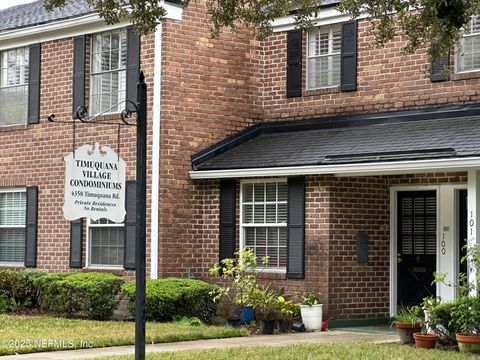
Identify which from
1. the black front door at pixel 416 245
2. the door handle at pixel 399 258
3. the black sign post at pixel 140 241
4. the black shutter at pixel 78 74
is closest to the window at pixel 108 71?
the black shutter at pixel 78 74

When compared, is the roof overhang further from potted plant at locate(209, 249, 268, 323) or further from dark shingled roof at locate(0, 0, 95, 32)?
dark shingled roof at locate(0, 0, 95, 32)

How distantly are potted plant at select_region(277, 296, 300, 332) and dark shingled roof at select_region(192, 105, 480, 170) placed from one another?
2289 mm

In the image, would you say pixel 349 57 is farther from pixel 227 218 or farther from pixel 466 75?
pixel 227 218

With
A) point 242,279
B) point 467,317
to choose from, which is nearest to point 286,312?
point 242,279

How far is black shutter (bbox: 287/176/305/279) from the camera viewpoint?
1881 cm

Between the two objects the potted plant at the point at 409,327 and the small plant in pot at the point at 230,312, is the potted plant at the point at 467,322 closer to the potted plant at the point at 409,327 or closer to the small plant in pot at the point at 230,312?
the potted plant at the point at 409,327

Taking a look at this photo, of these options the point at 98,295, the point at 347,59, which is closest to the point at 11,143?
the point at 98,295

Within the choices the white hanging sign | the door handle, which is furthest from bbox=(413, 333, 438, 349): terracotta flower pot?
the white hanging sign

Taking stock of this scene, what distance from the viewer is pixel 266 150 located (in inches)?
781

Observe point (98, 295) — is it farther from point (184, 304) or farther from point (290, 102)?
point (290, 102)

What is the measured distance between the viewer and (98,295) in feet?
61.9

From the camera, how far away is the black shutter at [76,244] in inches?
828

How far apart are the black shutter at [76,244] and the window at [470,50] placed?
24.9ft

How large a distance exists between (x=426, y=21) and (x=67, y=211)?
16.1 feet
